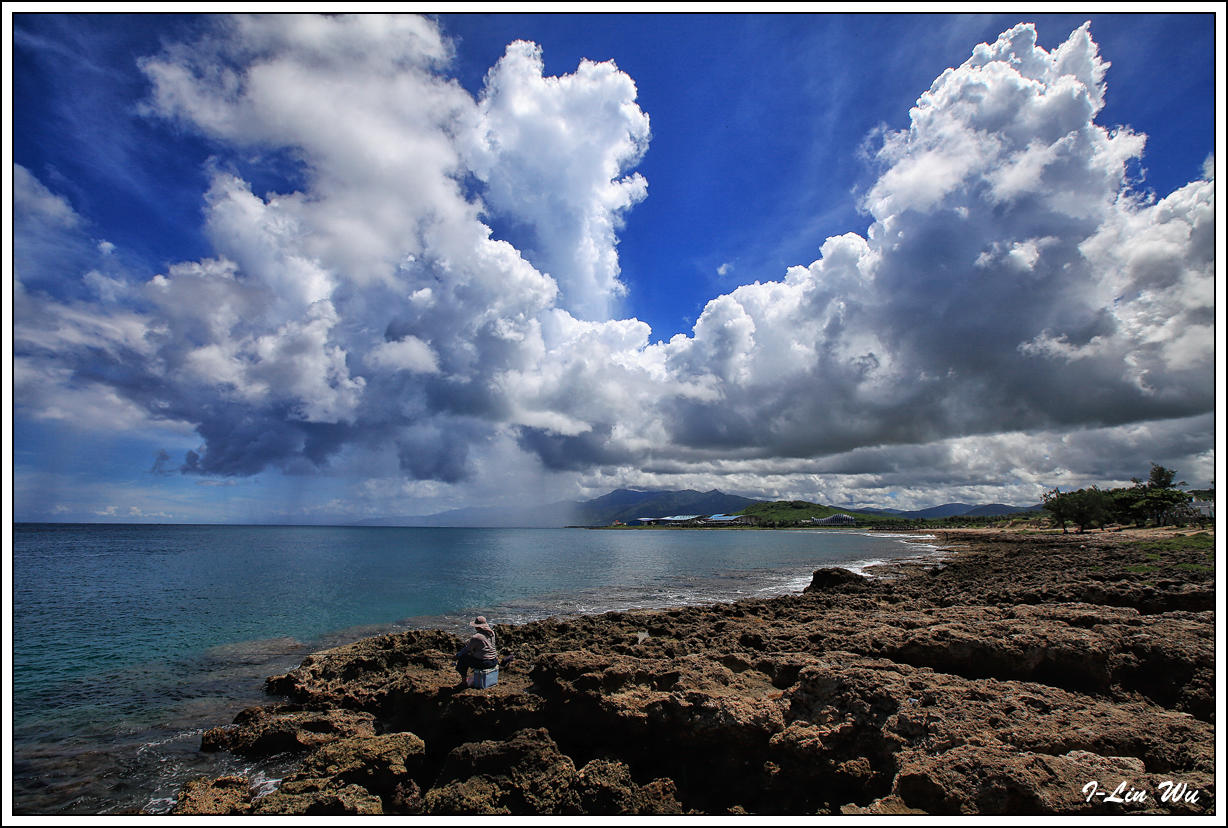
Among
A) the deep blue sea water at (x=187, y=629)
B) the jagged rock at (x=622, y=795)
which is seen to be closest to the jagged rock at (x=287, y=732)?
the deep blue sea water at (x=187, y=629)

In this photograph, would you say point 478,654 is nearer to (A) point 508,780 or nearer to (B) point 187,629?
(A) point 508,780

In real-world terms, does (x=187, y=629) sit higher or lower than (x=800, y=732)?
lower

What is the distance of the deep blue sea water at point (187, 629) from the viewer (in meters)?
12.0

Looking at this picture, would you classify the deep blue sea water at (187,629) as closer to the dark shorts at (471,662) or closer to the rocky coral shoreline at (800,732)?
the rocky coral shoreline at (800,732)

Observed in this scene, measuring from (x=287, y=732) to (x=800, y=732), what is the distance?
11.9m

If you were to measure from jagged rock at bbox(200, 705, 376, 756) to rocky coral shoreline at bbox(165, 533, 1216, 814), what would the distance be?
5 centimetres

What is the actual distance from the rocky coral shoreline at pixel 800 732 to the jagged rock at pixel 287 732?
0.05 m

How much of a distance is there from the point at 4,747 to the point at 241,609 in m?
31.3

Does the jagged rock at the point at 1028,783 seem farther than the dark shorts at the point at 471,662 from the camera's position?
No

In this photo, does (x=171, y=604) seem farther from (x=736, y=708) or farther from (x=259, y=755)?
(x=736, y=708)

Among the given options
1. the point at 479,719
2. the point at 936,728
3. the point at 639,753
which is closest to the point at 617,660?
the point at 639,753
